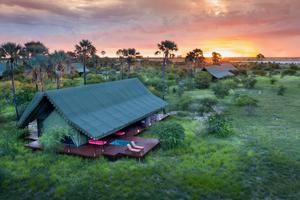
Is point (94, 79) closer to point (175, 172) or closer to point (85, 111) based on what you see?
point (85, 111)

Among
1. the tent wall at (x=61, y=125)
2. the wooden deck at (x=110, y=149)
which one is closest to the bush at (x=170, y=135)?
the wooden deck at (x=110, y=149)

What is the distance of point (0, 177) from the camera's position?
15828mm

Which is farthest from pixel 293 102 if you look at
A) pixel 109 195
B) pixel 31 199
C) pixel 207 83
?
pixel 31 199

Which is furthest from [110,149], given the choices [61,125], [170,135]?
[170,135]

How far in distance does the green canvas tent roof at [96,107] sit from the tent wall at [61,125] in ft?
3.66

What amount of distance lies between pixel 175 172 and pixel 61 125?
33.3 ft

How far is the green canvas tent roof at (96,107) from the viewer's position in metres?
19.9

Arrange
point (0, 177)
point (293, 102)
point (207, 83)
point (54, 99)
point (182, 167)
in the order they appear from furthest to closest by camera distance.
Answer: point (207, 83), point (293, 102), point (54, 99), point (182, 167), point (0, 177)

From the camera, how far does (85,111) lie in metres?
21.5

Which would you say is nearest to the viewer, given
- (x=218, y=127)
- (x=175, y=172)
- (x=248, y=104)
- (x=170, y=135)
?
(x=175, y=172)

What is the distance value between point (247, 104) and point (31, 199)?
1074 inches

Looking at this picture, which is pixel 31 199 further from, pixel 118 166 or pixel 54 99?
pixel 54 99

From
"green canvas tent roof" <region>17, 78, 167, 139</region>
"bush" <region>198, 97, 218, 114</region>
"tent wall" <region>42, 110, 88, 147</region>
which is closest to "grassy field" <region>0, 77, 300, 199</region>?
"tent wall" <region>42, 110, 88, 147</region>

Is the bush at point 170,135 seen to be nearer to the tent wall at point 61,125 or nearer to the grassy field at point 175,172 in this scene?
the grassy field at point 175,172
